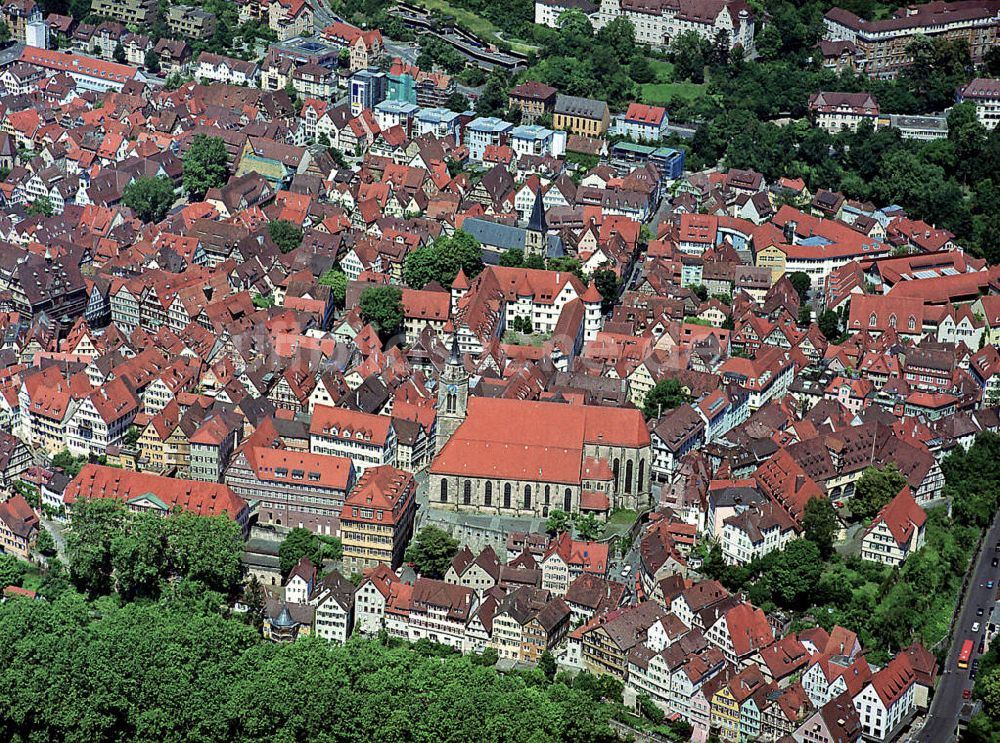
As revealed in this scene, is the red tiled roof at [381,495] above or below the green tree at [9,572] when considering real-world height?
above

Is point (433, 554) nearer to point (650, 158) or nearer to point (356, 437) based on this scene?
point (356, 437)

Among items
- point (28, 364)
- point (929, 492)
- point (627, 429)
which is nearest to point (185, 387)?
point (28, 364)

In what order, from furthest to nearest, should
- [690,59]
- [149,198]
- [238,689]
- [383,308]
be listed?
[690,59] < [149,198] < [383,308] < [238,689]

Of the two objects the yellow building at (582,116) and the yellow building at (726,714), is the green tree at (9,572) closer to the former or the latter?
the yellow building at (726,714)

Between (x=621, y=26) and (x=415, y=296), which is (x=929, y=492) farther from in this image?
(x=621, y=26)

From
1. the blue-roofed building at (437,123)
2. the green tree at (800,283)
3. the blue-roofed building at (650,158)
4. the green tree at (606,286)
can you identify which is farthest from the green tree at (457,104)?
the green tree at (800,283)

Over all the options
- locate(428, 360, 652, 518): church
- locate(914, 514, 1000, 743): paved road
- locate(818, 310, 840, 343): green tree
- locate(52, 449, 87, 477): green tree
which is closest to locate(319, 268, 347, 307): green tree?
locate(428, 360, 652, 518): church

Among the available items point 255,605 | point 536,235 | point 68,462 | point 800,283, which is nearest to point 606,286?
point 536,235
